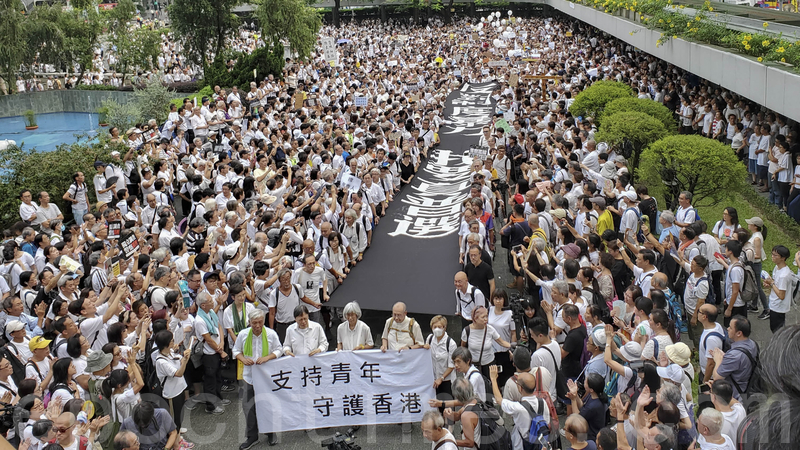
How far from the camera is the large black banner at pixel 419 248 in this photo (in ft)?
27.5

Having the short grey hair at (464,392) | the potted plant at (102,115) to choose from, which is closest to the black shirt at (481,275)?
the short grey hair at (464,392)

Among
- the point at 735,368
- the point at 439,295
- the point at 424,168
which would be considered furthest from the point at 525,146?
the point at 735,368

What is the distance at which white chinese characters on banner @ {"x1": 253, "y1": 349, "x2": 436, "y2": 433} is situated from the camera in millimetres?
6574

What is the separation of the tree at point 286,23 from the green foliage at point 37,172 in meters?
14.1

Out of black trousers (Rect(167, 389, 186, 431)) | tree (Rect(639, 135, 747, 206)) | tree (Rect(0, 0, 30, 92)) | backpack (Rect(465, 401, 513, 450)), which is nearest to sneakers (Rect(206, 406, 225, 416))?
black trousers (Rect(167, 389, 186, 431))

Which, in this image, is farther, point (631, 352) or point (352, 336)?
point (352, 336)

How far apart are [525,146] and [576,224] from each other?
5.52m

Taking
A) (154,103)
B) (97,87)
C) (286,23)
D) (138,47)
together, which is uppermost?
(286,23)

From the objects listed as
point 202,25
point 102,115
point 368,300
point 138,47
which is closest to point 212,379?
point 368,300

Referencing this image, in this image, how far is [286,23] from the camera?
2691 cm

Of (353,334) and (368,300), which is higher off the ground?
(353,334)

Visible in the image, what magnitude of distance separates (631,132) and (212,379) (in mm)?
9384

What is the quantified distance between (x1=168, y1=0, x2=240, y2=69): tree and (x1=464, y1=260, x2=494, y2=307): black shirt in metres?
21.6

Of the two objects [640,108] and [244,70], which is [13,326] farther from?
[244,70]
